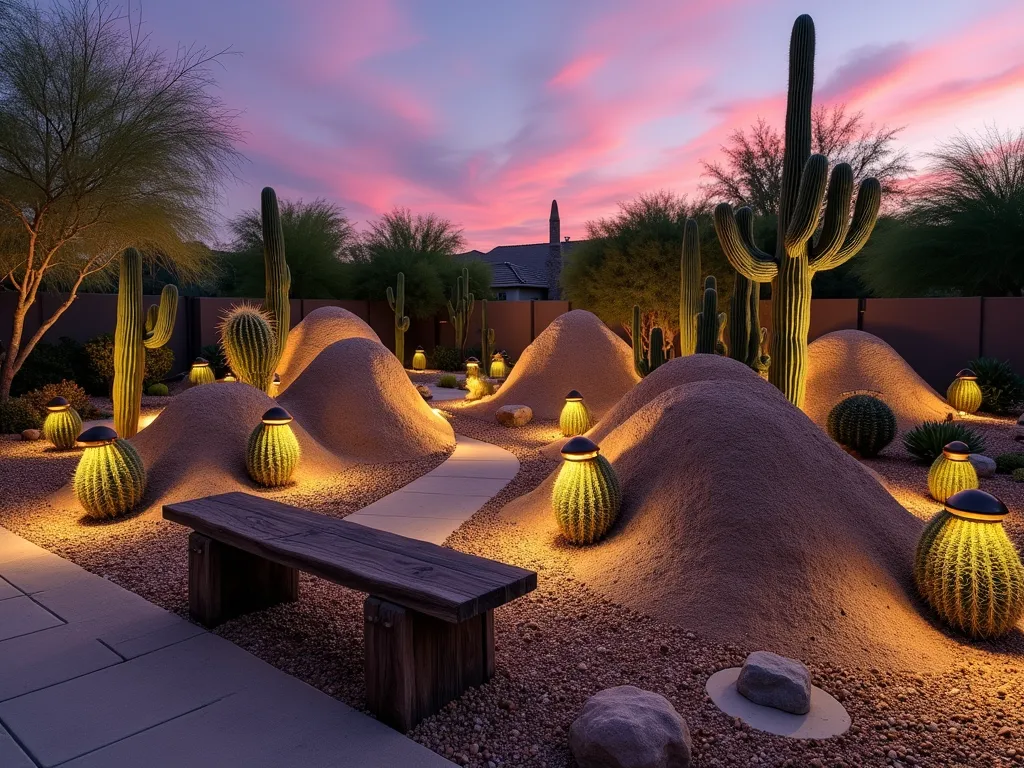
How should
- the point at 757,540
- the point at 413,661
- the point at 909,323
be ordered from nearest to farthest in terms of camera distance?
the point at 413,661 < the point at 757,540 < the point at 909,323

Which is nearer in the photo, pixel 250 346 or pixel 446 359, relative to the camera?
pixel 250 346

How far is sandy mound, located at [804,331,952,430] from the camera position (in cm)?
1165

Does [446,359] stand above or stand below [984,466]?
above

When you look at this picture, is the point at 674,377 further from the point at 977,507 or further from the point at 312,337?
the point at 312,337

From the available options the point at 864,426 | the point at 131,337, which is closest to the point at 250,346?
the point at 131,337

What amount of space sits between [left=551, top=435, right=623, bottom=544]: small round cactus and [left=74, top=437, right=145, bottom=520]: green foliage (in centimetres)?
389

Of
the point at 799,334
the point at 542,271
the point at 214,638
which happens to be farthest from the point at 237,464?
the point at 542,271

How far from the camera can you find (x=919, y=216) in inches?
718

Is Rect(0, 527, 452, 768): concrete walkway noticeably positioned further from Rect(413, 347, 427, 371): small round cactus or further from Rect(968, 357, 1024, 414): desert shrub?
Rect(413, 347, 427, 371): small round cactus

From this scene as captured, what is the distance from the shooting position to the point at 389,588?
2.87 meters

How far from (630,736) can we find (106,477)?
17.1ft

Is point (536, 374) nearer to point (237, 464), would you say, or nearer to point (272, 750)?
point (237, 464)

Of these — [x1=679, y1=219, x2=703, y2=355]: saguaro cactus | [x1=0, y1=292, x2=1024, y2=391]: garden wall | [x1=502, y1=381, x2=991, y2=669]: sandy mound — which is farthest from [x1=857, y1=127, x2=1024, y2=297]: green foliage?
[x1=502, y1=381, x2=991, y2=669]: sandy mound

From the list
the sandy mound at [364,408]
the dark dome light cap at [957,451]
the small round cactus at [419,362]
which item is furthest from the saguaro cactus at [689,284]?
the small round cactus at [419,362]
